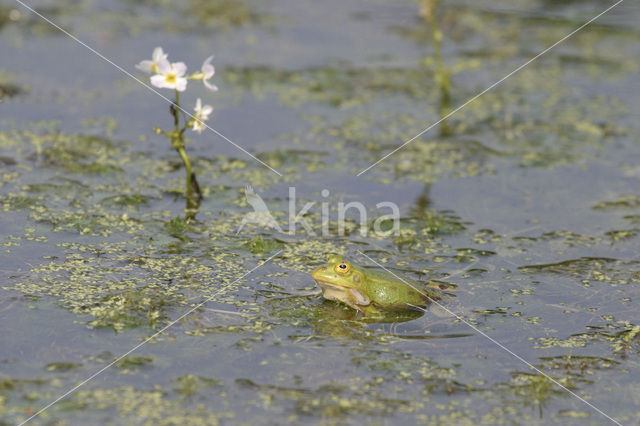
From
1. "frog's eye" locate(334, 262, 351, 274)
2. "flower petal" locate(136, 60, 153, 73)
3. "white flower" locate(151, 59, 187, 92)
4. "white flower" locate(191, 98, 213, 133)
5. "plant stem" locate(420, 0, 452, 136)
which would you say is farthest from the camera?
"plant stem" locate(420, 0, 452, 136)

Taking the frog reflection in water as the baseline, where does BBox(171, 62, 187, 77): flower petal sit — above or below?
above

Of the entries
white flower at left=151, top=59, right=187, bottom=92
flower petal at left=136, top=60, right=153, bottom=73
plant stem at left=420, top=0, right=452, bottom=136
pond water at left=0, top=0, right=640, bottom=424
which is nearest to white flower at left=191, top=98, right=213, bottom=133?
white flower at left=151, top=59, right=187, bottom=92

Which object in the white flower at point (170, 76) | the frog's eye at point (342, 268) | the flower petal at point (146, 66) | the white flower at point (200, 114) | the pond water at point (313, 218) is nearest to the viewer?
the pond water at point (313, 218)

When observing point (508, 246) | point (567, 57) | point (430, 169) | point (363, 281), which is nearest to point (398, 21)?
point (567, 57)

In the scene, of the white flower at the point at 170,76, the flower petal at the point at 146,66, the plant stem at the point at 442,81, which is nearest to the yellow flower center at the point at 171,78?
the white flower at the point at 170,76

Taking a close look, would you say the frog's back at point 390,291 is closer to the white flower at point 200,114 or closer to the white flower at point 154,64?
the white flower at point 200,114

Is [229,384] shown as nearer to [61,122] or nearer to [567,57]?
[61,122]

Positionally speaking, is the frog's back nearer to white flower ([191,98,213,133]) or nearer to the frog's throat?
the frog's throat
